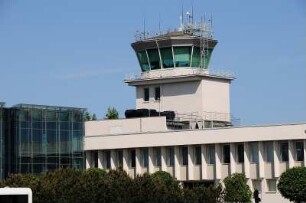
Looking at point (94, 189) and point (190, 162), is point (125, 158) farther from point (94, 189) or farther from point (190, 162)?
point (94, 189)

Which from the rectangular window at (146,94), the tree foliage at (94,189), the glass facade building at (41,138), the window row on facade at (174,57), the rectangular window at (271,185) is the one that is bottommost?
the rectangular window at (271,185)

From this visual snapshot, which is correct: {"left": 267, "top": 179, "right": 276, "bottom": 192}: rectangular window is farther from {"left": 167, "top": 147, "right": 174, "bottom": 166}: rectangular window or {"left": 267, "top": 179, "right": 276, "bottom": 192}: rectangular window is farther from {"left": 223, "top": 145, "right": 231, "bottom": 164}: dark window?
{"left": 167, "top": 147, "right": 174, "bottom": 166}: rectangular window

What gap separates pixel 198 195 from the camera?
65.1 metres

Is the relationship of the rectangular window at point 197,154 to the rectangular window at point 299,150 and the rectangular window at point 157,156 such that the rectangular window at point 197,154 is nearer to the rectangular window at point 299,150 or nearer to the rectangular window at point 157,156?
the rectangular window at point 157,156

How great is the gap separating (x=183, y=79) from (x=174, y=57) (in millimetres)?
3424

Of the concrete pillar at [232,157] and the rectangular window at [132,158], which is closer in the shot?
the concrete pillar at [232,157]

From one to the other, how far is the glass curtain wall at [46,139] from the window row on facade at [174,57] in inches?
1146

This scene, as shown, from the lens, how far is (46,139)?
80.8 metres

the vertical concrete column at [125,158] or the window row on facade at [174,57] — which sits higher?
the window row on facade at [174,57]

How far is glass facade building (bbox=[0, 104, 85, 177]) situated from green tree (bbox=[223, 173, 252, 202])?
49.4ft

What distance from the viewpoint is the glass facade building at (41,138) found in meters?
78.4

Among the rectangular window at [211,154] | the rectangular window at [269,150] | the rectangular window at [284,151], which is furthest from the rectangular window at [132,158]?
the rectangular window at [284,151]

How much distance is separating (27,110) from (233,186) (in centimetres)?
2264

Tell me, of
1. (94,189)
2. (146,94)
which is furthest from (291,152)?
(94,189)
